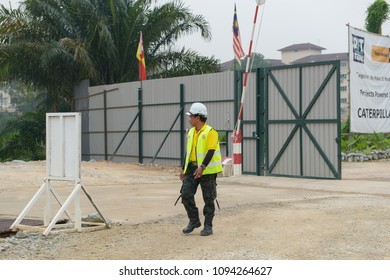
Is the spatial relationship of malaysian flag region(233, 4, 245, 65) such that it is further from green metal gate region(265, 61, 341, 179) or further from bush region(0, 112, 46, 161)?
bush region(0, 112, 46, 161)

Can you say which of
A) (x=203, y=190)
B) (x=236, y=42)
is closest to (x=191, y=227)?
(x=203, y=190)

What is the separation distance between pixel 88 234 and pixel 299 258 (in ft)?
10.4

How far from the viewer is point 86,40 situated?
28.3 metres

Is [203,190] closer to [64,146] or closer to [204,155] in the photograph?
[204,155]

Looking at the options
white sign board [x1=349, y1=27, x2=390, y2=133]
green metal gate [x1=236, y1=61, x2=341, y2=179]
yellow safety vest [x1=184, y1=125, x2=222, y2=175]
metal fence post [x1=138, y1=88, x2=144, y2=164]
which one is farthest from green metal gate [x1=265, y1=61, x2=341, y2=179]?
yellow safety vest [x1=184, y1=125, x2=222, y2=175]

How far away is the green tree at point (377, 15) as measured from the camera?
3125 cm

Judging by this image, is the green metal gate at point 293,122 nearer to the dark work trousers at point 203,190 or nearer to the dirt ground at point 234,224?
Result: the dirt ground at point 234,224

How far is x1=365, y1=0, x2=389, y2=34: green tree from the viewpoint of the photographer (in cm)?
3125

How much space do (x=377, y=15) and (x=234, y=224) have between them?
81.1 ft

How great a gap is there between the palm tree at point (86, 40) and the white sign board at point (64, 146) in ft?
59.1

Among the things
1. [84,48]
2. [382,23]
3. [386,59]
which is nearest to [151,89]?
[84,48]

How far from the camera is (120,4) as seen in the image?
94.0 ft

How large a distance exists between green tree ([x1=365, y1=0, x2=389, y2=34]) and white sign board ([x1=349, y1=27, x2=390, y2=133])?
5058 millimetres
